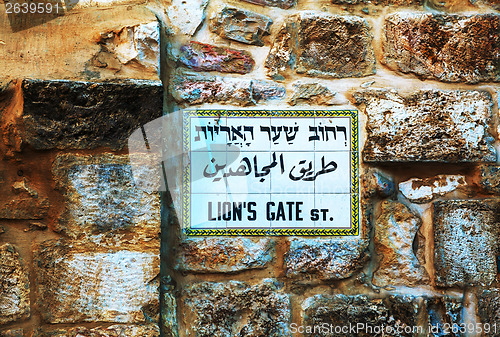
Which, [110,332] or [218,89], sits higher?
[218,89]

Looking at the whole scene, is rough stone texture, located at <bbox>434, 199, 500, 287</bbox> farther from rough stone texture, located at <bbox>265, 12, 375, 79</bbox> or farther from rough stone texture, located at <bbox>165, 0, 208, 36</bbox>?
rough stone texture, located at <bbox>165, 0, 208, 36</bbox>

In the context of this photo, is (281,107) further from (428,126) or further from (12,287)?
(12,287)

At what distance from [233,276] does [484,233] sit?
881 mm

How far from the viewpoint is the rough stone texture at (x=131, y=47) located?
5.03 ft

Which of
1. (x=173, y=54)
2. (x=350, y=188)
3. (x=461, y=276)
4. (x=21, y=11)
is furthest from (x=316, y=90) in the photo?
(x=21, y=11)

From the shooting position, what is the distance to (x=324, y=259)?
5.38ft

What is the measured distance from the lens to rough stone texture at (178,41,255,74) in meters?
1.66

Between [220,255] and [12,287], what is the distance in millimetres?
646

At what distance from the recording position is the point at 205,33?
5.49ft

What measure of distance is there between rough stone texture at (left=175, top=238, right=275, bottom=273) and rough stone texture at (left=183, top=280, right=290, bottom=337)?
57mm

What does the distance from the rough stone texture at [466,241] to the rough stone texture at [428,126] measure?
0.56 ft

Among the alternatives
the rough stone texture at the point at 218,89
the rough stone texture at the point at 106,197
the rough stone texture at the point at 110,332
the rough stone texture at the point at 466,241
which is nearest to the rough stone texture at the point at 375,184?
the rough stone texture at the point at 466,241

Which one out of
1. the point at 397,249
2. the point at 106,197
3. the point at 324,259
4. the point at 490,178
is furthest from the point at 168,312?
the point at 490,178

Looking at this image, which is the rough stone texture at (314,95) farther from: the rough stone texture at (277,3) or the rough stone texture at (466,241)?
the rough stone texture at (466,241)
